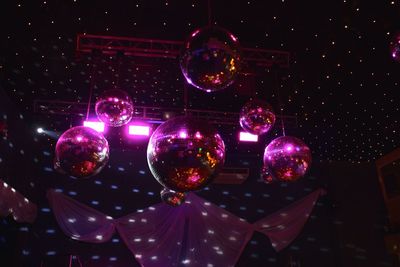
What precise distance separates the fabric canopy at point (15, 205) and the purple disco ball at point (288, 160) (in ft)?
12.2

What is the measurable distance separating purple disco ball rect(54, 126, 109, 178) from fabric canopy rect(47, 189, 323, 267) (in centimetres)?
448

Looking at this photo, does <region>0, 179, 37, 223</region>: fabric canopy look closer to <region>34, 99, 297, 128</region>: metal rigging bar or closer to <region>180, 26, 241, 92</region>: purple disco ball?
<region>34, 99, 297, 128</region>: metal rigging bar

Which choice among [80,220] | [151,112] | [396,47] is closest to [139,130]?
[151,112]

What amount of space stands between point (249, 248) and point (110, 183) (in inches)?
116

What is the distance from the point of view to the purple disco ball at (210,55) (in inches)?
64.9

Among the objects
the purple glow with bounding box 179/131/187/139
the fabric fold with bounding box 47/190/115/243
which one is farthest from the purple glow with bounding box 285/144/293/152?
the fabric fold with bounding box 47/190/115/243

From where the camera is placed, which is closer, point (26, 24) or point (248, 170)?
point (26, 24)

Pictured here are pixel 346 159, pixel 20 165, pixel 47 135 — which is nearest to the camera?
pixel 20 165

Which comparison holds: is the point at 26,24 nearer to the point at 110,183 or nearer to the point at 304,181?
the point at 110,183

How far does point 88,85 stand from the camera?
5.16 metres

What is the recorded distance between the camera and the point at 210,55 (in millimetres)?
1656

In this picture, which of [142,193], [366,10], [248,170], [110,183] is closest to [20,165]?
[110,183]

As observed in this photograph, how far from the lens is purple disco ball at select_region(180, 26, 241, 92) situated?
1.65 meters

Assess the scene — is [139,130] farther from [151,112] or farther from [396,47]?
[396,47]
